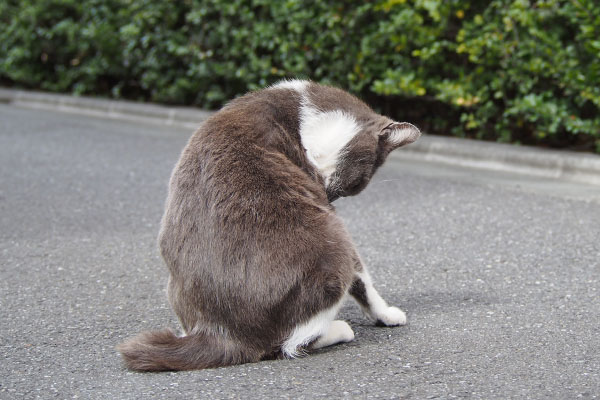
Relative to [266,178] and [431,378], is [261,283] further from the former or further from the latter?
[431,378]

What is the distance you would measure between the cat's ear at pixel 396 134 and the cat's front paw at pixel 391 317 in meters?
0.72

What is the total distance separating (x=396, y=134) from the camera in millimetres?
3678

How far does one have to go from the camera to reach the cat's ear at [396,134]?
12.0 feet

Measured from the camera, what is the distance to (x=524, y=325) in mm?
3688

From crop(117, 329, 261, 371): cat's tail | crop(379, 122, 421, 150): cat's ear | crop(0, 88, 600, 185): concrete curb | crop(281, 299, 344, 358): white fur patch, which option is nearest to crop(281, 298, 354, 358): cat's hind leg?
crop(281, 299, 344, 358): white fur patch

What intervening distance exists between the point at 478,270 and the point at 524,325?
854 millimetres

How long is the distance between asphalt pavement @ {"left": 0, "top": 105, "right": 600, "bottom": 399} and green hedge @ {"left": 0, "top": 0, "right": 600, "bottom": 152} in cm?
73

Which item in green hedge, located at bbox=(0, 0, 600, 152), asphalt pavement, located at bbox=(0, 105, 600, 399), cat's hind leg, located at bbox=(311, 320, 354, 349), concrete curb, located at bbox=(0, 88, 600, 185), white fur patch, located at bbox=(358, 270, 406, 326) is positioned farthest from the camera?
green hedge, located at bbox=(0, 0, 600, 152)

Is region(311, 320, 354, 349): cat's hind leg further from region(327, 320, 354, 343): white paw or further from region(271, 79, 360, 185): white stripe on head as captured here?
region(271, 79, 360, 185): white stripe on head

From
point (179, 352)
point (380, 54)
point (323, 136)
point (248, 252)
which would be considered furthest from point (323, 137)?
point (380, 54)

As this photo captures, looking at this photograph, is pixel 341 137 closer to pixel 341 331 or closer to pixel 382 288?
pixel 341 331

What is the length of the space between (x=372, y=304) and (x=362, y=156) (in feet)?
2.14

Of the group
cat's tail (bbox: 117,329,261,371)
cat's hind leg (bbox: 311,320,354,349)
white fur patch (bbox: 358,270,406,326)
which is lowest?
cat's tail (bbox: 117,329,261,371)

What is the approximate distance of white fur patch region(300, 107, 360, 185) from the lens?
3.49m
